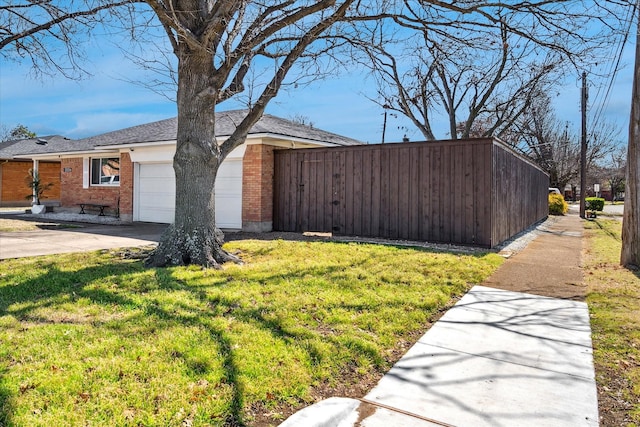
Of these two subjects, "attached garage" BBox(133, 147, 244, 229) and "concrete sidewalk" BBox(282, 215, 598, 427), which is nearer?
"concrete sidewalk" BBox(282, 215, 598, 427)

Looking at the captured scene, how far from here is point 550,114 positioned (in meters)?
37.5

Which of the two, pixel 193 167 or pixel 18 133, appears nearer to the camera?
pixel 193 167

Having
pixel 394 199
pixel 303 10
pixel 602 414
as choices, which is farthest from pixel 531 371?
pixel 394 199

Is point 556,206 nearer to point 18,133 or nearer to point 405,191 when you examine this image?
point 405,191

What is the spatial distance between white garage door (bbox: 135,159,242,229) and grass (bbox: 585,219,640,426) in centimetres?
918

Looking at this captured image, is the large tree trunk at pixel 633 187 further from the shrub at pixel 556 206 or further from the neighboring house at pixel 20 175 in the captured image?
the neighboring house at pixel 20 175

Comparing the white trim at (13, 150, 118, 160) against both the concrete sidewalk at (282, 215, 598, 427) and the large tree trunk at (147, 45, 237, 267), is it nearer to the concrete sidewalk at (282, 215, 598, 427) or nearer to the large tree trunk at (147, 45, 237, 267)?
the large tree trunk at (147, 45, 237, 267)

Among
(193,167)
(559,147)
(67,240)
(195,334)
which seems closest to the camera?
(195,334)

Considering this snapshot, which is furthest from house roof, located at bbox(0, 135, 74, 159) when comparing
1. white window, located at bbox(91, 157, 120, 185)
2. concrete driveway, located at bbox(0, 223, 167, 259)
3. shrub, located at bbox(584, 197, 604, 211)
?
shrub, located at bbox(584, 197, 604, 211)

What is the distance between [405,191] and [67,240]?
8243 millimetres

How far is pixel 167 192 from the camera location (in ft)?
49.4

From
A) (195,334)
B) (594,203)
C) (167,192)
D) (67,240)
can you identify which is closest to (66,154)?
(167,192)

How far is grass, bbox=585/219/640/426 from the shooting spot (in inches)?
121

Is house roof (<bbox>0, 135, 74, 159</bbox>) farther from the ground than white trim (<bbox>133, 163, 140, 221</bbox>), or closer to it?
farther from the ground
